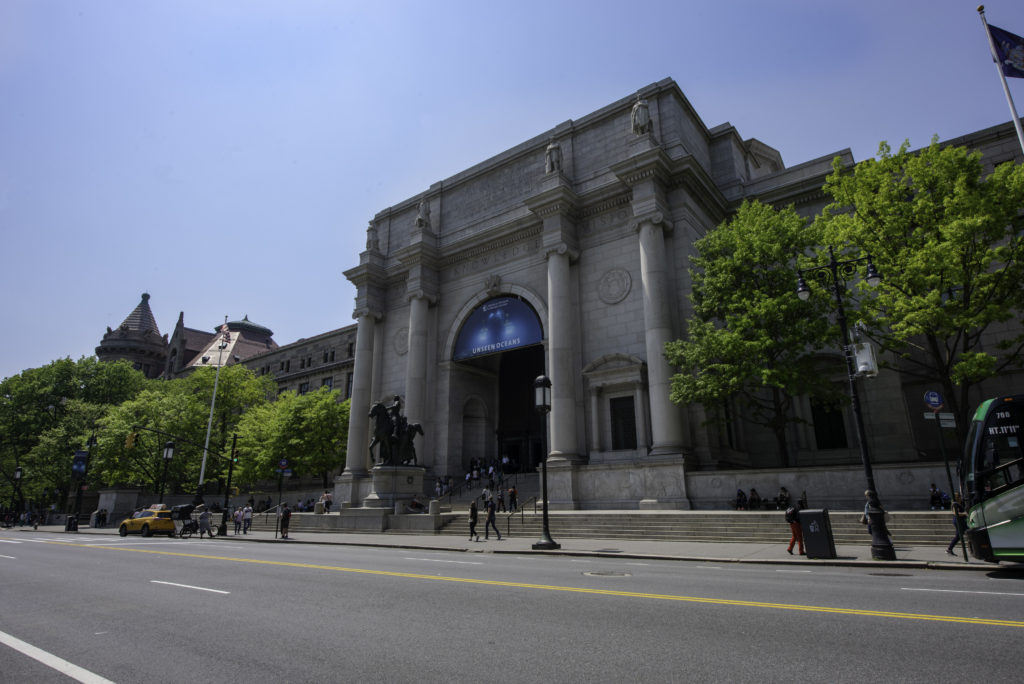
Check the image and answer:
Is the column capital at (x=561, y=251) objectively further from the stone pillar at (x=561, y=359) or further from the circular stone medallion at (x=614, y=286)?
the circular stone medallion at (x=614, y=286)

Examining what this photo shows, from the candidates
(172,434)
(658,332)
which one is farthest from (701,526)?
(172,434)

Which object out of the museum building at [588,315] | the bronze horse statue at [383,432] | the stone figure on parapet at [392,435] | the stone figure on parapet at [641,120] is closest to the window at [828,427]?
the museum building at [588,315]

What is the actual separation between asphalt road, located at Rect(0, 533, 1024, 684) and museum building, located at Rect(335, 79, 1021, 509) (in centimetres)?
1261

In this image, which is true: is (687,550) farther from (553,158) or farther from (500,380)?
(500,380)

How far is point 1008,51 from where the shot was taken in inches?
628

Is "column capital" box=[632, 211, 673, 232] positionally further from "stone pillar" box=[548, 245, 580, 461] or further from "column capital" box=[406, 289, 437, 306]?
"column capital" box=[406, 289, 437, 306]

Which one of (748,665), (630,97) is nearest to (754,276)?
(630,97)

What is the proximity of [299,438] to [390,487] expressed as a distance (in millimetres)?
18538

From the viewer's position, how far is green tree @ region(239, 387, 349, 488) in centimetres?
4472

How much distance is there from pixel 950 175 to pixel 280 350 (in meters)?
66.1

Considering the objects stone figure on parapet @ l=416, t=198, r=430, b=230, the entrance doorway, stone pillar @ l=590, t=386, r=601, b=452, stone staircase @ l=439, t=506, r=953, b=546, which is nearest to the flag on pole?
stone staircase @ l=439, t=506, r=953, b=546

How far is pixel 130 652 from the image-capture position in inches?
225

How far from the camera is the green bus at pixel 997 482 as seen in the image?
10703 millimetres

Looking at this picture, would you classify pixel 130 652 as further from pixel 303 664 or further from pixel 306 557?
pixel 306 557
